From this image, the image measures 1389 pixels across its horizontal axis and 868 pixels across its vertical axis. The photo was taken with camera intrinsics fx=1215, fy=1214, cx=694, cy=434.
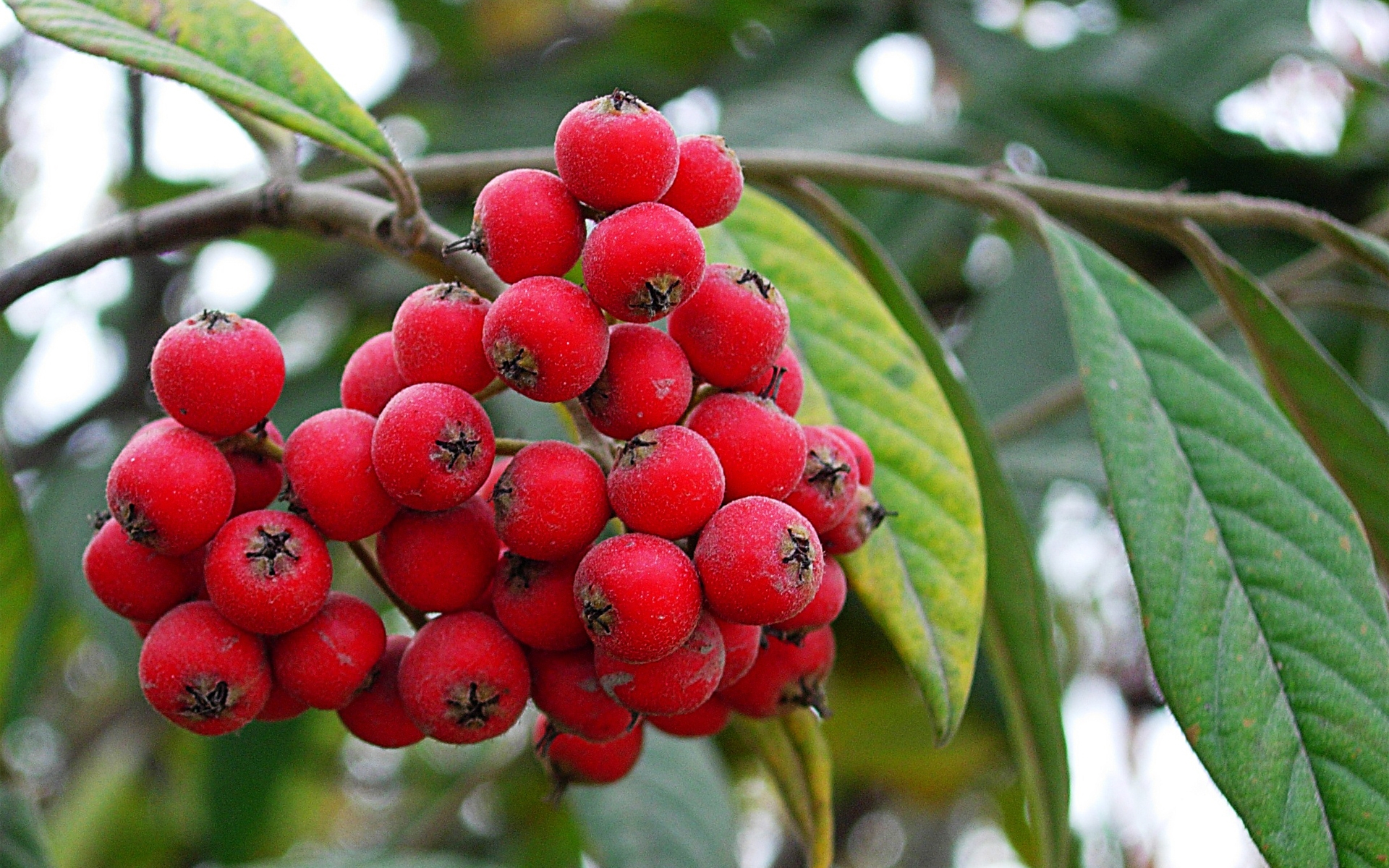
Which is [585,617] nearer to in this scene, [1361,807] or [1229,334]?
[1361,807]

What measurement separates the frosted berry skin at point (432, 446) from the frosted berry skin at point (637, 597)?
12cm

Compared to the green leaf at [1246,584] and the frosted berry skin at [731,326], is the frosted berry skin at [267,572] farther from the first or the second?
the green leaf at [1246,584]

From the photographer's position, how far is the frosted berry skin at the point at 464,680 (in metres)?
1.06

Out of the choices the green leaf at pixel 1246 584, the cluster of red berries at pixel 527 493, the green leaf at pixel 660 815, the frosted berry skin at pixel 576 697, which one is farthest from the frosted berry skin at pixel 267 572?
the green leaf at pixel 660 815

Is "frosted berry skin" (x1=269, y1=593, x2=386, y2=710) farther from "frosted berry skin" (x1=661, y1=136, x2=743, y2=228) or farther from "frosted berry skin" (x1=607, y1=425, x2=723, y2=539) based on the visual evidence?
"frosted berry skin" (x1=661, y1=136, x2=743, y2=228)

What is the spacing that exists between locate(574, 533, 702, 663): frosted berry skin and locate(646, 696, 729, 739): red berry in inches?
9.9

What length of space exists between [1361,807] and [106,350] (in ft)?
11.3

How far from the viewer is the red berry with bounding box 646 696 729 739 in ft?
4.06

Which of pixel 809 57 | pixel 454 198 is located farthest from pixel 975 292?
pixel 454 198

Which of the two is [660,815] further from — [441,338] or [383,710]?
[441,338]

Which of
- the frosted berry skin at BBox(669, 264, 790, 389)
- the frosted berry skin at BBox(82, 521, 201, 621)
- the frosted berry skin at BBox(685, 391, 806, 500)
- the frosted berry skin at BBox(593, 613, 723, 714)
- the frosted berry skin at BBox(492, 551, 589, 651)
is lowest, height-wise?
the frosted berry skin at BBox(82, 521, 201, 621)

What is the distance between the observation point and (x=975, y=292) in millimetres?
3408

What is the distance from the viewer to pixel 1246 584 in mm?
1230

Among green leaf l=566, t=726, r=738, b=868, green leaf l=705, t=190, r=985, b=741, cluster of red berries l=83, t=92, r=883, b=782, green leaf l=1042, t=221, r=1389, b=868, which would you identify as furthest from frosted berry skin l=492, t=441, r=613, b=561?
green leaf l=566, t=726, r=738, b=868
